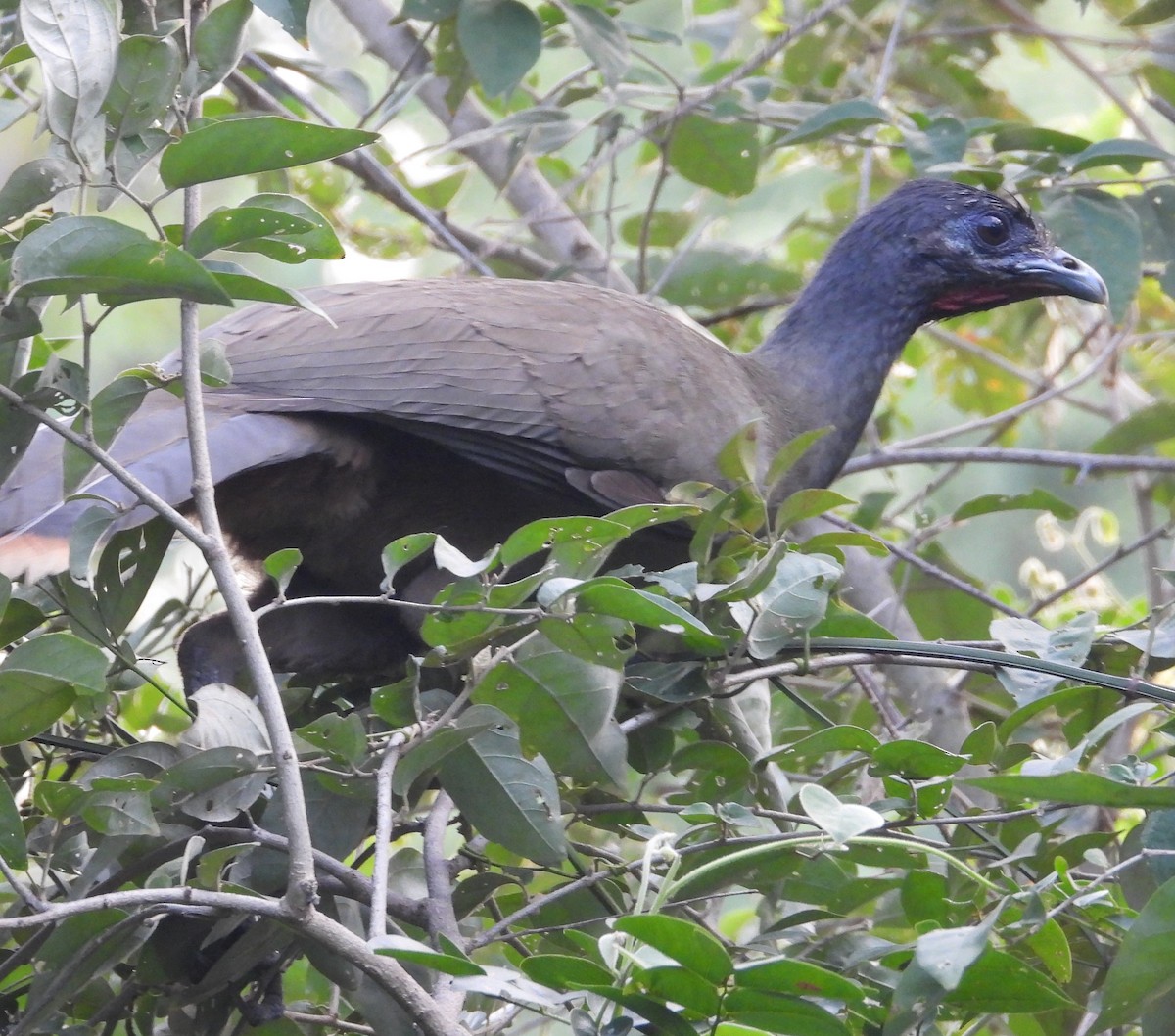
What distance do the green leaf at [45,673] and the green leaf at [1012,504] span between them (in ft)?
6.06

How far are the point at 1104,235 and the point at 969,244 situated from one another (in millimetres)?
481

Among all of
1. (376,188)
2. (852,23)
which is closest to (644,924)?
(376,188)

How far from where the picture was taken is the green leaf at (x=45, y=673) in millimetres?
1557

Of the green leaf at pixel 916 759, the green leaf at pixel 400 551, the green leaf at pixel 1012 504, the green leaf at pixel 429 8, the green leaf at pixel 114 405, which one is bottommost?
the green leaf at pixel 1012 504

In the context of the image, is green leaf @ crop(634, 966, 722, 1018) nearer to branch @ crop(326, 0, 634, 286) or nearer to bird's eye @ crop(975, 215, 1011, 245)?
branch @ crop(326, 0, 634, 286)

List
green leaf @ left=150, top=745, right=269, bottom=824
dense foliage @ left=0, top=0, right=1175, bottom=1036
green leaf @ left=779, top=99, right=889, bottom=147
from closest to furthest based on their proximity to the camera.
Result: dense foliage @ left=0, top=0, right=1175, bottom=1036, green leaf @ left=150, top=745, right=269, bottom=824, green leaf @ left=779, top=99, right=889, bottom=147

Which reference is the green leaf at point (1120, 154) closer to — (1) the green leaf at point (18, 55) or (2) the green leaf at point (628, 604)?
(2) the green leaf at point (628, 604)

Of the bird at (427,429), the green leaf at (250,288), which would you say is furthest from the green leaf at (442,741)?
the bird at (427,429)

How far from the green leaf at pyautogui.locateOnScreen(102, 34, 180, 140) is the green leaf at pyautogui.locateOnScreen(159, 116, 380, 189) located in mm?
106

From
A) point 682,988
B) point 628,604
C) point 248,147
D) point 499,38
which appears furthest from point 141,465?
point 682,988

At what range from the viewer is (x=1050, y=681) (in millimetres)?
1794

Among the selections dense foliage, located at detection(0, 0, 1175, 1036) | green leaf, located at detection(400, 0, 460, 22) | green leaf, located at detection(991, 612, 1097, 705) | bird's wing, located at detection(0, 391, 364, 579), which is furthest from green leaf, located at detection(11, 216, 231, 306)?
green leaf, located at detection(400, 0, 460, 22)

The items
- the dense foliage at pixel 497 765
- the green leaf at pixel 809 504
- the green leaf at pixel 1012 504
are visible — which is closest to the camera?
the dense foliage at pixel 497 765

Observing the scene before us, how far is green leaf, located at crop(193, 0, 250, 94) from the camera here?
1623 millimetres
